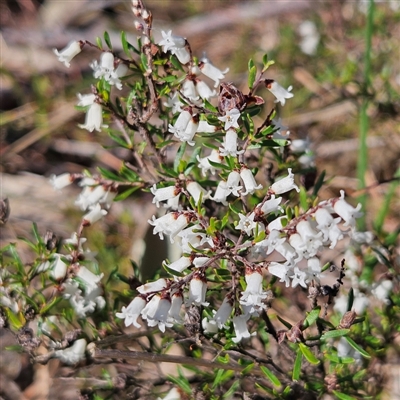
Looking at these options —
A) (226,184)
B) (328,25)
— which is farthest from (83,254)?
(328,25)

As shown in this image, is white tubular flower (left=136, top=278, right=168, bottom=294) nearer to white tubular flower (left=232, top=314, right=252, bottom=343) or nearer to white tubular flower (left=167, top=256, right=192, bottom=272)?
white tubular flower (left=167, top=256, right=192, bottom=272)

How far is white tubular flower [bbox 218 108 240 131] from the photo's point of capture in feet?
7.72

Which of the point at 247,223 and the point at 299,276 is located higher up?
the point at 247,223

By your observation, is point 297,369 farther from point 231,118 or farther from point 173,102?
point 173,102

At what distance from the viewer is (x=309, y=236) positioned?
219cm

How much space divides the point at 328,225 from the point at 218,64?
534 cm

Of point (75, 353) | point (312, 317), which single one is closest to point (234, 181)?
point (312, 317)

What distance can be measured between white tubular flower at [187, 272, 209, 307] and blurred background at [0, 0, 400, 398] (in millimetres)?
2468

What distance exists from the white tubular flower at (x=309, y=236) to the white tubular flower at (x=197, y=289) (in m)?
0.40

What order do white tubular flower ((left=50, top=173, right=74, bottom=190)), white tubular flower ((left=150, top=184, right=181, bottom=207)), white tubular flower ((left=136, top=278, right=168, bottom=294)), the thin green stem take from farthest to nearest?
the thin green stem → white tubular flower ((left=50, top=173, right=74, bottom=190)) → white tubular flower ((left=150, top=184, right=181, bottom=207)) → white tubular flower ((left=136, top=278, right=168, bottom=294))

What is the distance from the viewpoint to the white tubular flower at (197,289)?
7.57ft

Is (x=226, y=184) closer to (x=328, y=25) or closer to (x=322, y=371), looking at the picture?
(x=322, y=371)

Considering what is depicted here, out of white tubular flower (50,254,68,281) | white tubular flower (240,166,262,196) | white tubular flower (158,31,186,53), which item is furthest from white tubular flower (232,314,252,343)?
white tubular flower (158,31,186,53)

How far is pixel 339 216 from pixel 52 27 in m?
6.34
